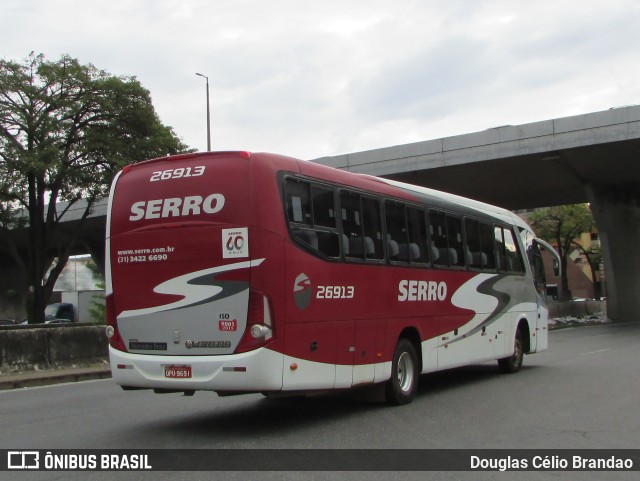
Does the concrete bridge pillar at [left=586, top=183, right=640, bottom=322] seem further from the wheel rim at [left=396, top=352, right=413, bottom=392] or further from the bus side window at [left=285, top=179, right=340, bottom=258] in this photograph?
Result: the bus side window at [left=285, top=179, right=340, bottom=258]

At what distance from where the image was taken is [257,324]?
25.7ft

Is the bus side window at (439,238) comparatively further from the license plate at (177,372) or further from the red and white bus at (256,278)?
the license plate at (177,372)

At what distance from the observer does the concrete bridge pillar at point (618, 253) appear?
3878 centimetres

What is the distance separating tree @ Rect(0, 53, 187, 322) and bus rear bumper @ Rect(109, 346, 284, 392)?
63.7ft

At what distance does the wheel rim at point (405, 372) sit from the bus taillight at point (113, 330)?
3853mm

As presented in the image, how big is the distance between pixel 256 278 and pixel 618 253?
35684 mm

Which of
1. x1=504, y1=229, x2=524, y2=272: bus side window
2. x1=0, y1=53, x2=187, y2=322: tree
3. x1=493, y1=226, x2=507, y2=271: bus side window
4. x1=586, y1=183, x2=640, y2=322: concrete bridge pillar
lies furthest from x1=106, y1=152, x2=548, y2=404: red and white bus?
x1=586, y1=183, x2=640, y2=322: concrete bridge pillar

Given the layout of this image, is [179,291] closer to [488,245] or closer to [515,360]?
[488,245]

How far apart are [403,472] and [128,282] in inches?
160

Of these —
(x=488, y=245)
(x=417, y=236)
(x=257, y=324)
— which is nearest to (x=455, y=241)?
(x=417, y=236)

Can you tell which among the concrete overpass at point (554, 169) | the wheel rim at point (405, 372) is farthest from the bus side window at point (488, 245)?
the concrete overpass at point (554, 169)

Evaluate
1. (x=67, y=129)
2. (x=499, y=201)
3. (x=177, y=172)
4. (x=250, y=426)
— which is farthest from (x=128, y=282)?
(x=499, y=201)

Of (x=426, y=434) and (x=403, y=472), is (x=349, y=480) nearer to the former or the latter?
(x=403, y=472)

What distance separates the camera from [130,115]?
90.9 feet
